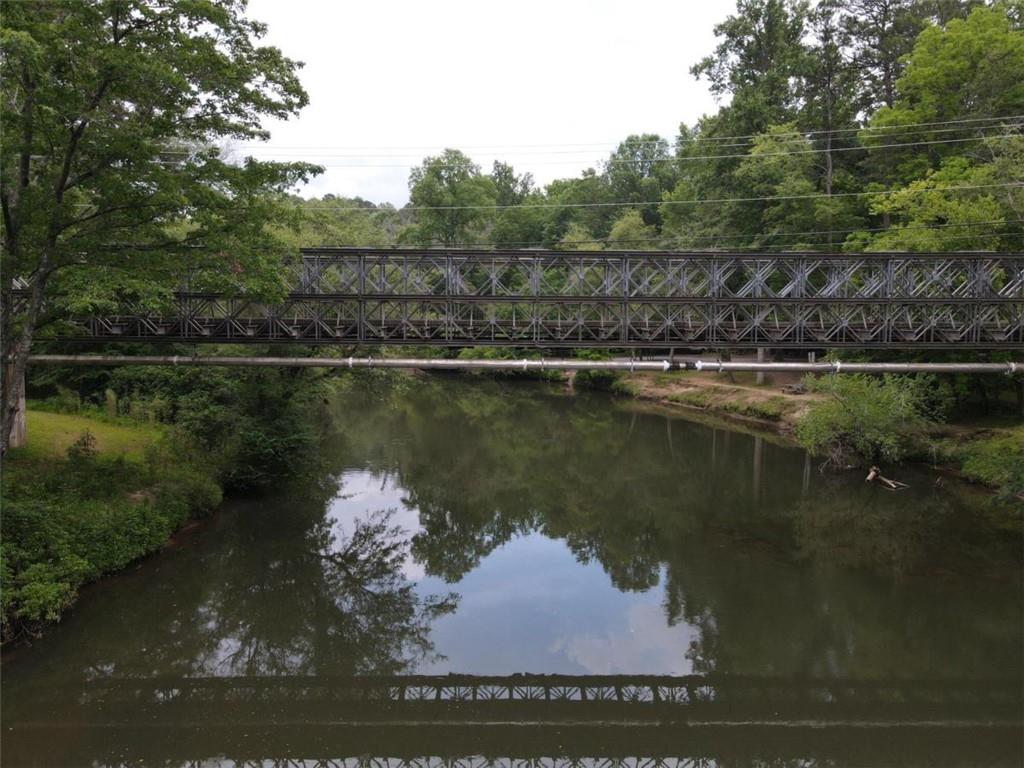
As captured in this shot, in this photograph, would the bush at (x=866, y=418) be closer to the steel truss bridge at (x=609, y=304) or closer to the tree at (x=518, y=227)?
the steel truss bridge at (x=609, y=304)

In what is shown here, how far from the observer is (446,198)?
6406cm

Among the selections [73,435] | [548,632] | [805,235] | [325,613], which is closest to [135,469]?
[73,435]

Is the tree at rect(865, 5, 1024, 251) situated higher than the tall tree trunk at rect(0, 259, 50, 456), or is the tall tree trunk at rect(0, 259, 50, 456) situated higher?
the tree at rect(865, 5, 1024, 251)

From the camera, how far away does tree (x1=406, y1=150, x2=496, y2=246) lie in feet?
211

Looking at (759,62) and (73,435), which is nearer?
(73,435)

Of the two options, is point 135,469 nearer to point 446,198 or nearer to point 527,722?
point 527,722

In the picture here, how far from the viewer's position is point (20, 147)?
11.5 metres

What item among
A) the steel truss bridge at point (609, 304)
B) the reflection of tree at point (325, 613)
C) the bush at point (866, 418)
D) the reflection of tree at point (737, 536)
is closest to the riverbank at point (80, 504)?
the reflection of tree at point (325, 613)

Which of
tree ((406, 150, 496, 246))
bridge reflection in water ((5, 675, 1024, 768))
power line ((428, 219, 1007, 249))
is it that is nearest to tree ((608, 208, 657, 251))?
power line ((428, 219, 1007, 249))

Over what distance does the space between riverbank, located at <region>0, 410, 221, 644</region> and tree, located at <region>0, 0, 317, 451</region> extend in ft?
6.56

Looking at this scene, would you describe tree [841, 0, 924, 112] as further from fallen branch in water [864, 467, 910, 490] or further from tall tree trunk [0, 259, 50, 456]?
tall tree trunk [0, 259, 50, 456]

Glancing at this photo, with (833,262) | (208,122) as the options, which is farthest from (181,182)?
(833,262)

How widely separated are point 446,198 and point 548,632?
56.3 metres

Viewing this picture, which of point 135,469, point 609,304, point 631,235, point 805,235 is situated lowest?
point 135,469
